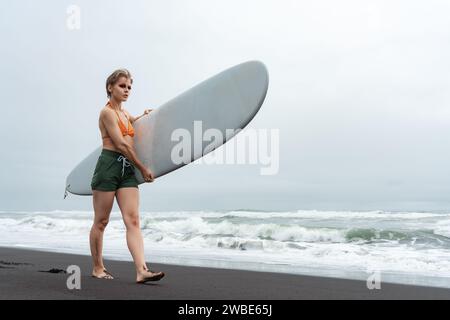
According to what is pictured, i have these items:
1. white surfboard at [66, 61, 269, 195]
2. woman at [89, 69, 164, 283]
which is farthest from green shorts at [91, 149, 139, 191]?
white surfboard at [66, 61, 269, 195]

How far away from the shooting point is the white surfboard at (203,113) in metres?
3.04

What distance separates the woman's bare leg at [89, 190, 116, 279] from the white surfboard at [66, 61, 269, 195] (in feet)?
0.77

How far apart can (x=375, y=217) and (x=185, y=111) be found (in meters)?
11.2

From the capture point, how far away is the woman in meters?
2.89

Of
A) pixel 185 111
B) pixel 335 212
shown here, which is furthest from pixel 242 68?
pixel 335 212

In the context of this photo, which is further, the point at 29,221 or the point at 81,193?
the point at 29,221

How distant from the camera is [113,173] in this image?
292 centimetres

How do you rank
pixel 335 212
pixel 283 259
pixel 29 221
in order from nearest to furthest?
1. pixel 283 259
2. pixel 29 221
3. pixel 335 212

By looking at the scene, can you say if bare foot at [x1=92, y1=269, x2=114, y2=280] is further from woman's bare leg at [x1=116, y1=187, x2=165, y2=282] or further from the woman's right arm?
the woman's right arm

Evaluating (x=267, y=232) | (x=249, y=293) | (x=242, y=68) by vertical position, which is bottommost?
(x=267, y=232)

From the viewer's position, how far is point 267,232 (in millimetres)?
10820

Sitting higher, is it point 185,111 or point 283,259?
point 185,111

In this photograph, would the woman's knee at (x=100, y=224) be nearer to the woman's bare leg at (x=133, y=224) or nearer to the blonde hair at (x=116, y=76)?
the woman's bare leg at (x=133, y=224)
